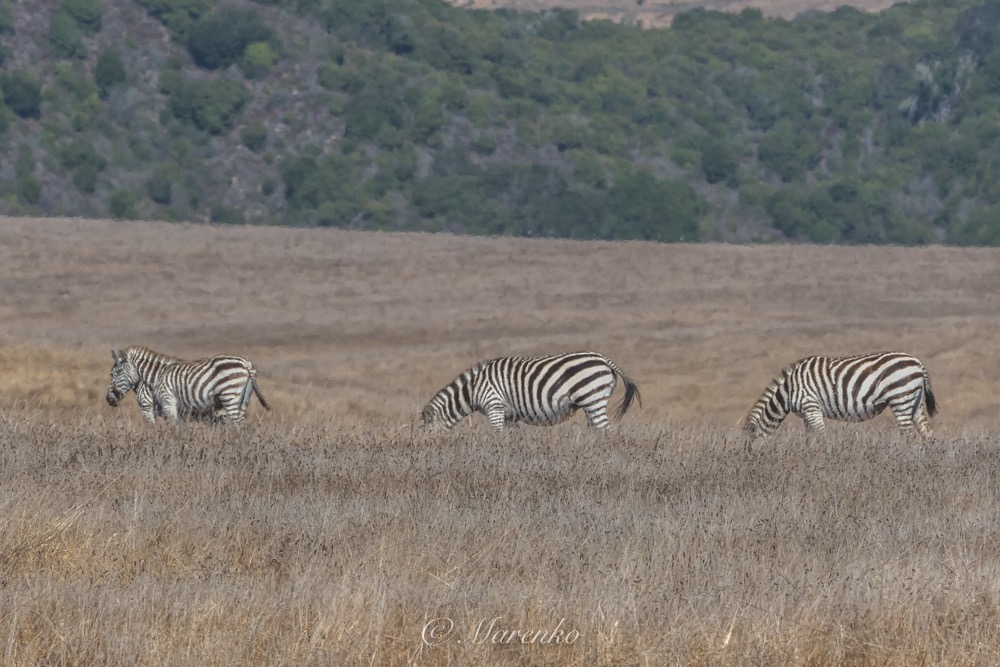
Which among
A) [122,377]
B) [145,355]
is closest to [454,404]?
[145,355]

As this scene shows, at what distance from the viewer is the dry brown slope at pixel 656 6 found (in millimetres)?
156000

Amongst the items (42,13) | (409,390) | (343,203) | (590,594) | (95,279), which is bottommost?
(590,594)

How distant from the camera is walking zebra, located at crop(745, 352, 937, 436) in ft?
57.5

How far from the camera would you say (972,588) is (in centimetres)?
819

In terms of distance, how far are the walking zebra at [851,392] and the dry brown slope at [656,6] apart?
136 m

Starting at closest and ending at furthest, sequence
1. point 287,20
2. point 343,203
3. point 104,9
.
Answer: point 343,203, point 104,9, point 287,20

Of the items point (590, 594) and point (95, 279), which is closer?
point (590, 594)

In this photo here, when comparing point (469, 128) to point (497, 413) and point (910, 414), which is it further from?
point (910, 414)

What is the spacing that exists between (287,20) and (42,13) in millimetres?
15760

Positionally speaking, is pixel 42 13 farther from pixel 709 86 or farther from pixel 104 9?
pixel 709 86

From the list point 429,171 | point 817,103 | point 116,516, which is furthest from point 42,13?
point 116,516

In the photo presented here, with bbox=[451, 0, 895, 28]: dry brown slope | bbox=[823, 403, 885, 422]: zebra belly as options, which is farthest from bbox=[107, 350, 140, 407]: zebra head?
bbox=[451, 0, 895, 28]: dry brown slope

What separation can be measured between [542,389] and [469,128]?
7558cm

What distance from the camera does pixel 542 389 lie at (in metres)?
17.4
